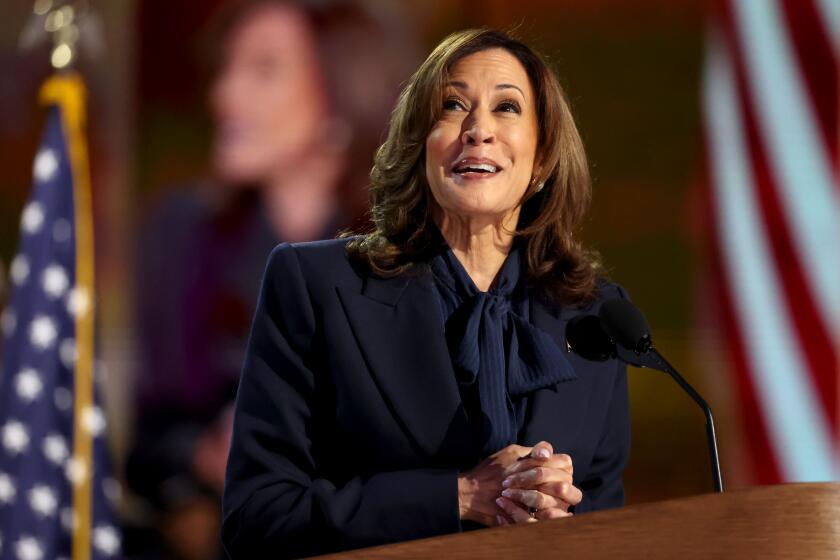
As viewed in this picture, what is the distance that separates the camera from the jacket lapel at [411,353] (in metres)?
1.63

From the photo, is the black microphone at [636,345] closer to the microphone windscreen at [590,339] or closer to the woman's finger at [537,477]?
the microphone windscreen at [590,339]

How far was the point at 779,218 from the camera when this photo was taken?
3975 millimetres

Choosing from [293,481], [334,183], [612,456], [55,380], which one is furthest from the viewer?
[334,183]

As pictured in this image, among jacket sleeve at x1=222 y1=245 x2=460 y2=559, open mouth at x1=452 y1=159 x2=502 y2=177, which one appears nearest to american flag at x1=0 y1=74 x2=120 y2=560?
jacket sleeve at x1=222 y1=245 x2=460 y2=559

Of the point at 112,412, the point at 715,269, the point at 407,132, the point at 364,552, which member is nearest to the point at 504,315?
the point at 407,132

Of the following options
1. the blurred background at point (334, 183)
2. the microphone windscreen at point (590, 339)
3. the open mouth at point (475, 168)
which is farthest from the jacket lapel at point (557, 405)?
the blurred background at point (334, 183)

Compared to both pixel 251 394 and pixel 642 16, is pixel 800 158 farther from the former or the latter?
pixel 251 394

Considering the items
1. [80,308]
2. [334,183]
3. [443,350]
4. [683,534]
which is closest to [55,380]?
[80,308]

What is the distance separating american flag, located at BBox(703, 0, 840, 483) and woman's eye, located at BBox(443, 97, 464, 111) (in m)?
2.47

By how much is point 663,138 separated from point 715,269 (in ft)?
1.74

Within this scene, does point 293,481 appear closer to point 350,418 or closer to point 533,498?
point 350,418

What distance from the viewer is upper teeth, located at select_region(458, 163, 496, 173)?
1686 mm

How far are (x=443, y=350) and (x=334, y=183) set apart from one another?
2587 millimetres

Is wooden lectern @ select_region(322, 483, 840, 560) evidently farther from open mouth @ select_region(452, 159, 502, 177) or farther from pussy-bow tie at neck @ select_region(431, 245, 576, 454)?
open mouth @ select_region(452, 159, 502, 177)
